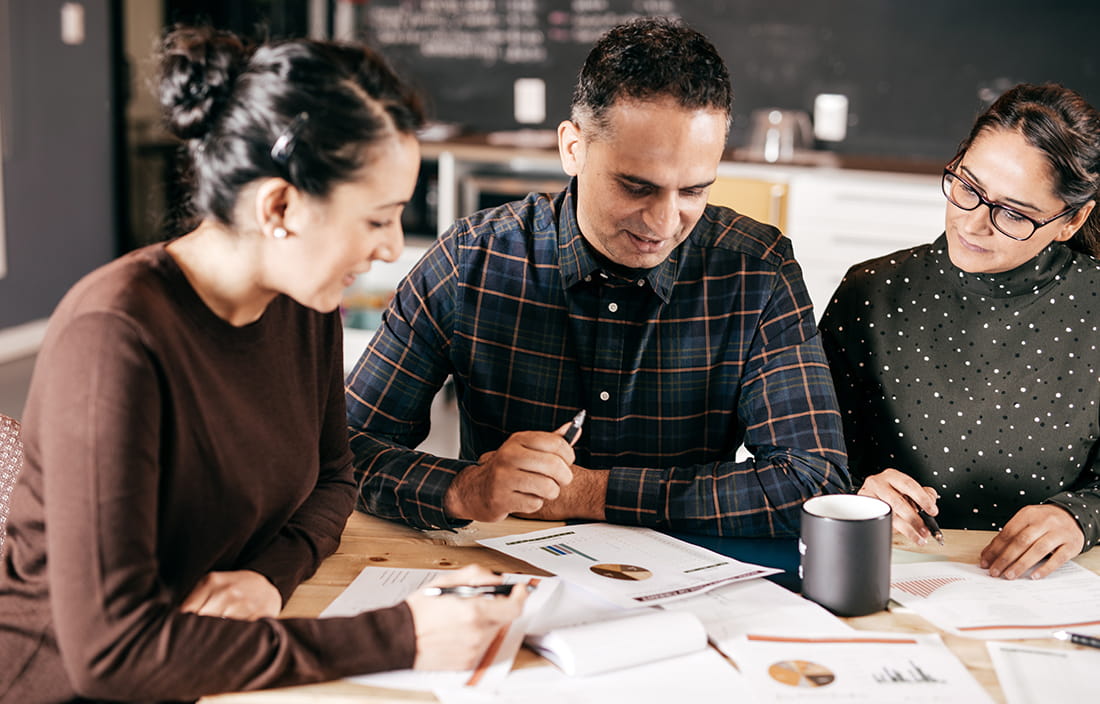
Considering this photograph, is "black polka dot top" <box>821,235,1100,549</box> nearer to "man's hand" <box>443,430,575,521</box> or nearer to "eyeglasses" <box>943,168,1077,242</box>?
"eyeglasses" <box>943,168,1077,242</box>

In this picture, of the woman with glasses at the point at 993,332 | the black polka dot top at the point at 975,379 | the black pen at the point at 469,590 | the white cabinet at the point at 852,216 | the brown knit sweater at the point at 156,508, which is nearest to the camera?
the brown knit sweater at the point at 156,508

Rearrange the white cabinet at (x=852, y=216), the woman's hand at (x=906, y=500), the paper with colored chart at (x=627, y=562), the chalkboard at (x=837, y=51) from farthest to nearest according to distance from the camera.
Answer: the chalkboard at (x=837, y=51)
the white cabinet at (x=852, y=216)
the woman's hand at (x=906, y=500)
the paper with colored chart at (x=627, y=562)

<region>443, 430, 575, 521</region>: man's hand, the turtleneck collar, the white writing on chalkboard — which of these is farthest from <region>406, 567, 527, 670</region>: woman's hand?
the white writing on chalkboard

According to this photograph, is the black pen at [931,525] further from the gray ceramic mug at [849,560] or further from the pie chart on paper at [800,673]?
the pie chart on paper at [800,673]

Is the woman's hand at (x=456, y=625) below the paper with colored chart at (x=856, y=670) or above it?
above

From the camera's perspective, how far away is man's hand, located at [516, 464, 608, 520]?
1.41 metres

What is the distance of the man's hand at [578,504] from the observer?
1.41 meters

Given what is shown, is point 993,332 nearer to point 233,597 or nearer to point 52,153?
point 233,597

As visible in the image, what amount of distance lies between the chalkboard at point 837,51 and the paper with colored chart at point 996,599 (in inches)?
139

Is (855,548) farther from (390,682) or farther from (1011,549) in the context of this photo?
(390,682)

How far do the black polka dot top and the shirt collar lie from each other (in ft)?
1.04

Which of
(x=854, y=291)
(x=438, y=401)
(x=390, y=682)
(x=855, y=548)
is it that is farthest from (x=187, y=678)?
(x=438, y=401)

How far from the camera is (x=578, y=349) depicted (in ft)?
5.40

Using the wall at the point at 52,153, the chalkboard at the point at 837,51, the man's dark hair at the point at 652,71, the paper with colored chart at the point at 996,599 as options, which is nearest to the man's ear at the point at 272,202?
the man's dark hair at the point at 652,71
